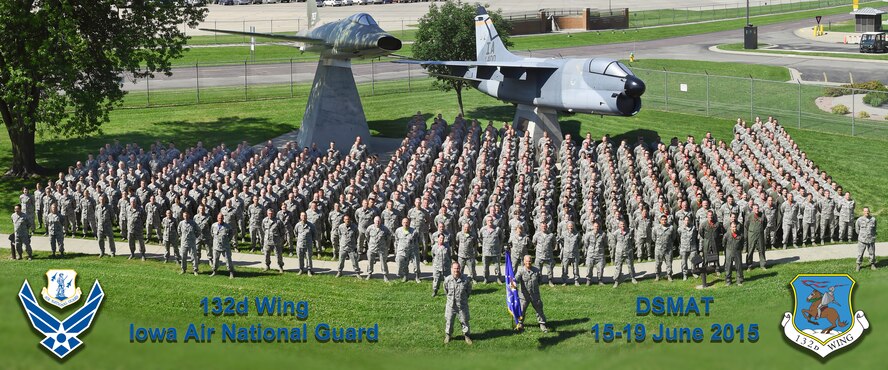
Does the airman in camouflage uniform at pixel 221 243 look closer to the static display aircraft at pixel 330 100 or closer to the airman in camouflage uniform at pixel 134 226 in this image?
the airman in camouflage uniform at pixel 134 226

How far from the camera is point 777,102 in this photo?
44.5 meters

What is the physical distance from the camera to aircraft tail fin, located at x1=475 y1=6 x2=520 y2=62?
3847 centimetres

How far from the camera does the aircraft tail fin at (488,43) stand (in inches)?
1515

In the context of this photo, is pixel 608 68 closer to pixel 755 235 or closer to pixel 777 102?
pixel 755 235

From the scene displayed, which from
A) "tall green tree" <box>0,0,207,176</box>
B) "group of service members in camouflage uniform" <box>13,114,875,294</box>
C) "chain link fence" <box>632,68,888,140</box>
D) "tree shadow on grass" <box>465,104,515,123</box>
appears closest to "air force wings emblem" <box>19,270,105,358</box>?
"group of service members in camouflage uniform" <box>13,114,875,294</box>

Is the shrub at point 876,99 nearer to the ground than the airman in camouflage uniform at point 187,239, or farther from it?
farther from it

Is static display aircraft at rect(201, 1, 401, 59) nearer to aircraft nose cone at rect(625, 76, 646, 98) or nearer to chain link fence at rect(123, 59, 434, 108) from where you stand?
aircraft nose cone at rect(625, 76, 646, 98)

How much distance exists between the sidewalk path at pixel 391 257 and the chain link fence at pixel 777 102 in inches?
587

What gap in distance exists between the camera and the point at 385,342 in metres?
19.1

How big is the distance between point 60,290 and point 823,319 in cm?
1256

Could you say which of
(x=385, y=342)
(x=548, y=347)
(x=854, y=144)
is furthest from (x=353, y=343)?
(x=854, y=144)

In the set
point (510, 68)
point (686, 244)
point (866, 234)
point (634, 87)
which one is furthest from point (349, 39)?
point (866, 234)

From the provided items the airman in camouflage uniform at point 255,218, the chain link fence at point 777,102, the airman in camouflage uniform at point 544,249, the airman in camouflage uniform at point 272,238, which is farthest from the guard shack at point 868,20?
the airman in camouflage uniform at point 272,238

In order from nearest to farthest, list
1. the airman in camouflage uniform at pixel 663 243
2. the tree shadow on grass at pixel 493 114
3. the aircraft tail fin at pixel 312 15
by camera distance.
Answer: the airman in camouflage uniform at pixel 663 243, the aircraft tail fin at pixel 312 15, the tree shadow on grass at pixel 493 114
